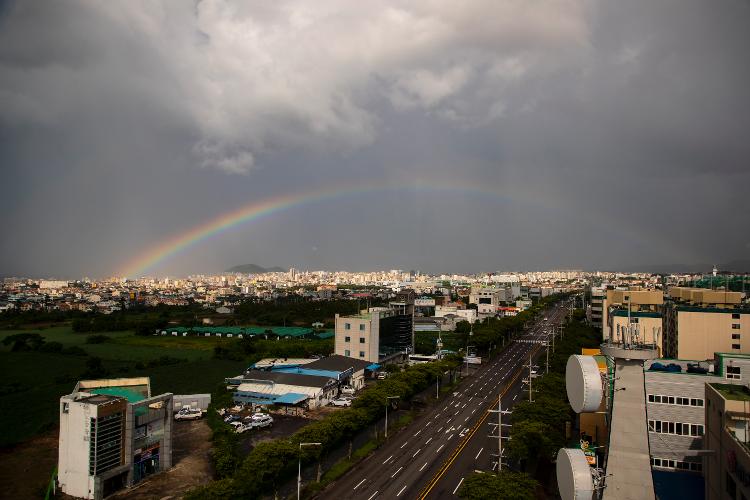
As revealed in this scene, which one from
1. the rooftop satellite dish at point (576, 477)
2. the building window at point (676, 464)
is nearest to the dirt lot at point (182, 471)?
the rooftop satellite dish at point (576, 477)

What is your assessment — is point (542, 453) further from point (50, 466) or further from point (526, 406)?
point (50, 466)

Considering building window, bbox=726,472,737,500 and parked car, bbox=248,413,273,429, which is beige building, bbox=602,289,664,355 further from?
building window, bbox=726,472,737,500

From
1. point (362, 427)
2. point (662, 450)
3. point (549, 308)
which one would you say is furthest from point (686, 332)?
point (549, 308)

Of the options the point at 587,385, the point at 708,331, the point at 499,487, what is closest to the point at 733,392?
the point at 499,487

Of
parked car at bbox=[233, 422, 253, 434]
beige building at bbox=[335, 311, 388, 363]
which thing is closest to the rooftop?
parked car at bbox=[233, 422, 253, 434]

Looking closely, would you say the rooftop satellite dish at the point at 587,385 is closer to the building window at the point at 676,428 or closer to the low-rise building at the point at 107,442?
the building window at the point at 676,428

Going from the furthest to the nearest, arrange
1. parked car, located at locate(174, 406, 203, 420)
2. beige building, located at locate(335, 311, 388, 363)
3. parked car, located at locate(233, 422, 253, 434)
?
beige building, located at locate(335, 311, 388, 363), parked car, located at locate(174, 406, 203, 420), parked car, located at locate(233, 422, 253, 434)
